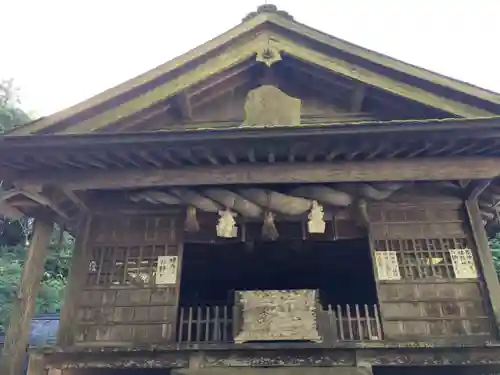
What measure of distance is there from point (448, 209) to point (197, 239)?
4704mm

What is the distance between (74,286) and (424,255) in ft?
20.4

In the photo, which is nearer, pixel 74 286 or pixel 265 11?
pixel 74 286

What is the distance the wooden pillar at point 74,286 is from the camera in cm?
832

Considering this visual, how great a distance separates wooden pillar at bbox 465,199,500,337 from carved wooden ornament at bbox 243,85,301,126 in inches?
142

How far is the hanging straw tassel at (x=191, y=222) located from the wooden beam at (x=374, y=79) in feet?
12.1

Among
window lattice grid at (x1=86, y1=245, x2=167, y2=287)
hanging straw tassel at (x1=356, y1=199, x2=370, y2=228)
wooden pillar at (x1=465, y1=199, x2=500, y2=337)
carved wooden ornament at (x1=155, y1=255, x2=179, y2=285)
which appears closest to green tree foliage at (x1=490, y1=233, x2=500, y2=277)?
wooden pillar at (x1=465, y1=199, x2=500, y2=337)

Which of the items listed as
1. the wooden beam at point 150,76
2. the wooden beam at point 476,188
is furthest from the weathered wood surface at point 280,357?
the wooden beam at point 150,76

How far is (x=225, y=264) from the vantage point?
1146 cm

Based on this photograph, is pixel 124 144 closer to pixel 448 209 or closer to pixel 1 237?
pixel 448 209

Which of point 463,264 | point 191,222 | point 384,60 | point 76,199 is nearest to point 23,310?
point 76,199

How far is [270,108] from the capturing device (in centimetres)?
934

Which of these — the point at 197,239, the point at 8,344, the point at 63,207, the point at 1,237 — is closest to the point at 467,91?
the point at 197,239

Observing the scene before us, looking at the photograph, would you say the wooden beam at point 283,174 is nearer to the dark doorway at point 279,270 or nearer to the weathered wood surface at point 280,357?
the dark doorway at point 279,270

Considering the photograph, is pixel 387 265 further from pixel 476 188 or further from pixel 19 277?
pixel 19 277
